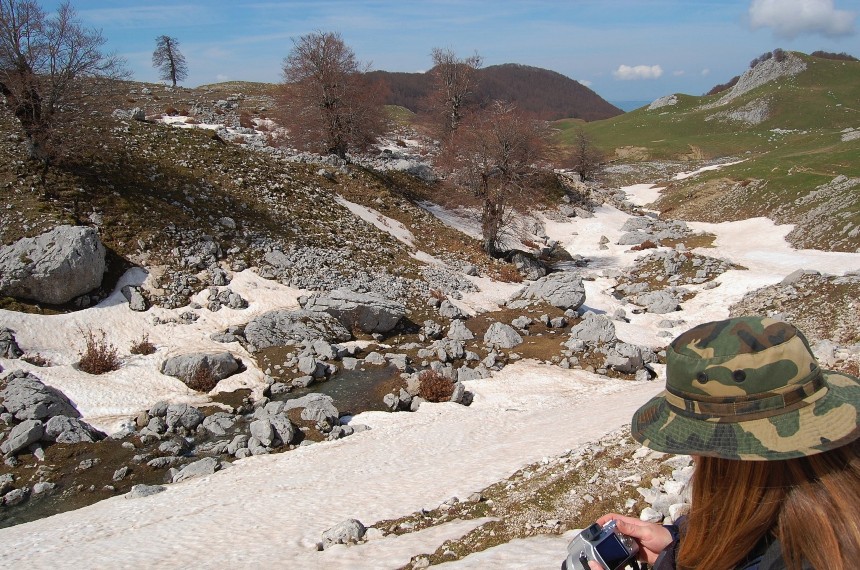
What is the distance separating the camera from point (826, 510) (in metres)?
2.04

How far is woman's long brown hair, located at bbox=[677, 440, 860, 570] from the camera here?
201 centimetres

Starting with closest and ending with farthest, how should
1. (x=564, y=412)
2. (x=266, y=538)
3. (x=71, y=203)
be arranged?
(x=266, y=538), (x=564, y=412), (x=71, y=203)

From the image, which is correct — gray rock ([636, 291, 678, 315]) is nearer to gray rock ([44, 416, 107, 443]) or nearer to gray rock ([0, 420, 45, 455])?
gray rock ([44, 416, 107, 443])

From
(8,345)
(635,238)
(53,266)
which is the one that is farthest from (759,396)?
(635,238)

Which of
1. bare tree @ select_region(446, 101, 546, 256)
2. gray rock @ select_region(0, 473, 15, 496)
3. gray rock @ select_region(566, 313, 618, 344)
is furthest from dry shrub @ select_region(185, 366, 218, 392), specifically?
bare tree @ select_region(446, 101, 546, 256)

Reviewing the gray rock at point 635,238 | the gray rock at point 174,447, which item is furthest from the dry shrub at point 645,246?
the gray rock at point 174,447

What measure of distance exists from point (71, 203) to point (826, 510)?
2946 centimetres

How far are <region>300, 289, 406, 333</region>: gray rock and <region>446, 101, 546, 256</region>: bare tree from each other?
47.3 feet

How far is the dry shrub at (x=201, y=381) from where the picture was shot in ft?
61.9

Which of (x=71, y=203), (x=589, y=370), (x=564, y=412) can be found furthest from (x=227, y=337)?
(x=589, y=370)

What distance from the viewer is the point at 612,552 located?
309 cm

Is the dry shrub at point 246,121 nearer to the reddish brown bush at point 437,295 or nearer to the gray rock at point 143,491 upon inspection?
the reddish brown bush at point 437,295

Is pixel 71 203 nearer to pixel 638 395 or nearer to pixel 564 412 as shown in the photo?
pixel 564 412

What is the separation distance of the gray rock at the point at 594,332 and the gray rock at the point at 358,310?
8361 mm
